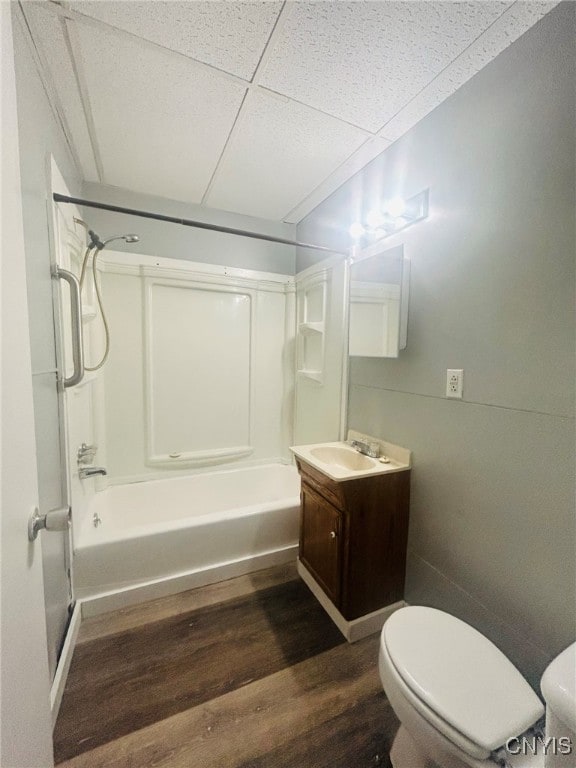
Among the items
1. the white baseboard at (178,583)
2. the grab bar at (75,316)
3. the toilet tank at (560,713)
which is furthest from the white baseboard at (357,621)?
the grab bar at (75,316)

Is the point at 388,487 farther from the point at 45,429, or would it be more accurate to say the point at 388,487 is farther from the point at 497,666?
the point at 45,429

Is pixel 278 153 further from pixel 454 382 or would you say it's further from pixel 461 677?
pixel 461 677

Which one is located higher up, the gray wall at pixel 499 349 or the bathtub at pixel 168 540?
the gray wall at pixel 499 349

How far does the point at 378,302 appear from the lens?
1.69m

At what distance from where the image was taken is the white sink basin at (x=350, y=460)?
1.42m

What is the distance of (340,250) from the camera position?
1.96m

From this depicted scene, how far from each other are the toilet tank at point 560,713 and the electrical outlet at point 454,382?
86 cm

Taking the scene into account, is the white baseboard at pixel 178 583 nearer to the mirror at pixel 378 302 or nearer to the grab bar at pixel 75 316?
the grab bar at pixel 75 316

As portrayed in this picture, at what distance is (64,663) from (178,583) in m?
0.56

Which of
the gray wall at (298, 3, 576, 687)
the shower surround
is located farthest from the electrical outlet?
the shower surround

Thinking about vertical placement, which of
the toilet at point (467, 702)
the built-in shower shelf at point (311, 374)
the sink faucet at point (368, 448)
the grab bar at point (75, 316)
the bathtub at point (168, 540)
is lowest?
the bathtub at point (168, 540)

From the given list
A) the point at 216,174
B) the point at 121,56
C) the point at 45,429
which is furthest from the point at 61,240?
the point at 216,174

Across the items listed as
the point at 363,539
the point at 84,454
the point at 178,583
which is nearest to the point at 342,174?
the point at 363,539

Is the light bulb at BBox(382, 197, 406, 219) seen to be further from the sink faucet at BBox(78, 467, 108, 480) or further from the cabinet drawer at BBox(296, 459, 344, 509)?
the sink faucet at BBox(78, 467, 108, 480)
